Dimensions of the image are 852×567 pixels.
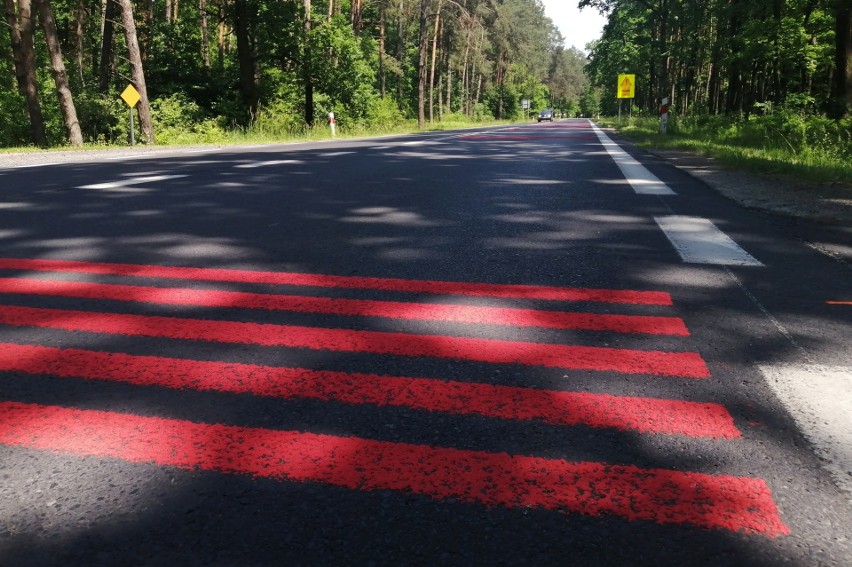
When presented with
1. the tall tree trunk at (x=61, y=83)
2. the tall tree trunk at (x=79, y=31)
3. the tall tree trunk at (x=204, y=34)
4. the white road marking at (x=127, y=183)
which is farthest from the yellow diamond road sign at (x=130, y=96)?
the tall tree trunk at (x=79, y=31)

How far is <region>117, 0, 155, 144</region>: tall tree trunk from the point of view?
2083 cm

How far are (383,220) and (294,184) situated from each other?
2924 mm

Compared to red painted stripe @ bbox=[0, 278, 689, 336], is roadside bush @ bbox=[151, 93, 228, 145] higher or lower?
higher

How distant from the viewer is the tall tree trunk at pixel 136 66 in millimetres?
20828

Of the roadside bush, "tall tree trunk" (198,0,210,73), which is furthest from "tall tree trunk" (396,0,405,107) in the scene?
the roadside bush

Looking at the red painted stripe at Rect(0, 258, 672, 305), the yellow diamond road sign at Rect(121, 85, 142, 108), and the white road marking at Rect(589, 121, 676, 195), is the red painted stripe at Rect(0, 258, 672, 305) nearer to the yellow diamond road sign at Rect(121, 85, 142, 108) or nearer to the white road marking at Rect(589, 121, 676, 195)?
the white road marking at Rect(589, 121, 676, 195)

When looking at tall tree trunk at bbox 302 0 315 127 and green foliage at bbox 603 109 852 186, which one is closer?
green foliage at bbox 603 109 852 186

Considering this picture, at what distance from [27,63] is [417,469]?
78.8ft

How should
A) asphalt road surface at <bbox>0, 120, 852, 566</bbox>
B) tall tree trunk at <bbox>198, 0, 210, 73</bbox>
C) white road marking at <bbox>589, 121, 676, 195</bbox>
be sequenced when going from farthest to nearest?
1. tall tree trunk at <bbox>198, 0, 210, 73</bbox>
2. white road marking at <bbox>589, 121, 676, 195</bbox>
3. asphalt road surface at <bbox>0, 120, 852, 566</bbox>

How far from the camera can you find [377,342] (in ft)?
9.23

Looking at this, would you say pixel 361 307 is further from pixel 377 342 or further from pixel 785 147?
pixel 785 147

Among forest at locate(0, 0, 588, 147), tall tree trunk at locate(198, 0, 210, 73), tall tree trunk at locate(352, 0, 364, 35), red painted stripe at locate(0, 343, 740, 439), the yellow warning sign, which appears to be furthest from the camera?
tall tree trunk at locate(352, 0, 364, 35)

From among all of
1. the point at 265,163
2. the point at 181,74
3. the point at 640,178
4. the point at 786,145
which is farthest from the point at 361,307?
the point at 181,74

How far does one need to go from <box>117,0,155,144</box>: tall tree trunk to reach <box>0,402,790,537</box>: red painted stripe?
21.3 meters
